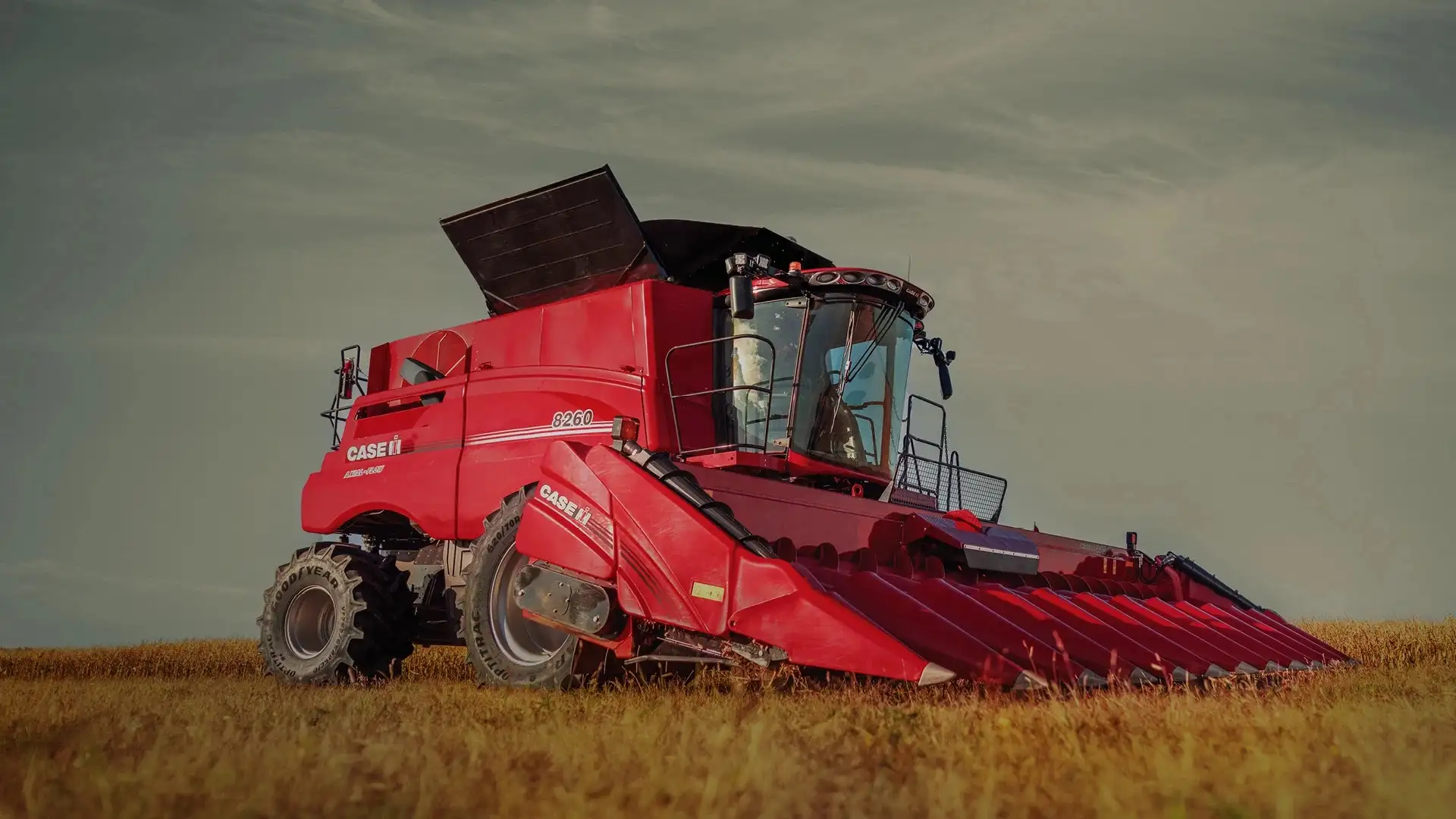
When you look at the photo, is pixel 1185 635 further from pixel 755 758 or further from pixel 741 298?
pixel 755 758

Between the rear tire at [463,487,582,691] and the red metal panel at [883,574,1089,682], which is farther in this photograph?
the rear tire at [463,487,582,691]

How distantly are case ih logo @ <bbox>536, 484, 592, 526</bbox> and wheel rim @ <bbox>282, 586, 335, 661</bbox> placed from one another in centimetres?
371

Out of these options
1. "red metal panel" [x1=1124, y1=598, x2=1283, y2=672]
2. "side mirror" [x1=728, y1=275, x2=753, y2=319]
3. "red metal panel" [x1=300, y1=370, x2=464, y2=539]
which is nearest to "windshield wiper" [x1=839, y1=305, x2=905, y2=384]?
"side mirror" [x1=728, y1=275, x2=753, y2=319]

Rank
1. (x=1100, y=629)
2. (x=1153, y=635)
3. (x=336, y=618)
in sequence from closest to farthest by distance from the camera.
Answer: (x=1100, y=629) < (x=1153, y=635) < (x=336, y=618)

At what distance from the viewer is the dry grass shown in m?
3.14

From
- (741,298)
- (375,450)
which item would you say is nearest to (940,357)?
(741,298)

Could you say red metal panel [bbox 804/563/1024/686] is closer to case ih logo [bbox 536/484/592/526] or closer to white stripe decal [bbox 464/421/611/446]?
case ih logo [bbox 536/484/592/526]

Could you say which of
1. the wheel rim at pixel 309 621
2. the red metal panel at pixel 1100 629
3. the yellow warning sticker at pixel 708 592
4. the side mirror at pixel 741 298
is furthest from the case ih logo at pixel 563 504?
the wheel rim at pixel 309 621

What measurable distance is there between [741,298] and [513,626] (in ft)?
8.18

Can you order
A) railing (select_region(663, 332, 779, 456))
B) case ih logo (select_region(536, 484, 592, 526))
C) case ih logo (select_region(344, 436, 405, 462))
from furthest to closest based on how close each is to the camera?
case ih logo (select_region(344, 436, 405, 462)) → railing (select_region(663, 332, 779, 456)) → case ih logo (select_region(536, 484, 592, 526))

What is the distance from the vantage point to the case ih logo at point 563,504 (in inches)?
248

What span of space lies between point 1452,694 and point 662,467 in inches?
171

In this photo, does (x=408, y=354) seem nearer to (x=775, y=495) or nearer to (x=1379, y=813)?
(x=775, y=495)

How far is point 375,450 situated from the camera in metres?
9.83
